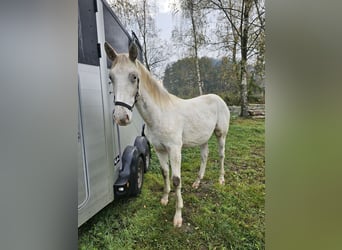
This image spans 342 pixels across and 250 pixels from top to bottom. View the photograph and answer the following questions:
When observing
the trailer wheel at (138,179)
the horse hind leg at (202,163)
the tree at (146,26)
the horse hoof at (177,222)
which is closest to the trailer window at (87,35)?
the tree at (146,26)

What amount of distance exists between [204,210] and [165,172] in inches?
9.4

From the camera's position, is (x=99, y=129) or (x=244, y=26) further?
(x=99, y=129)

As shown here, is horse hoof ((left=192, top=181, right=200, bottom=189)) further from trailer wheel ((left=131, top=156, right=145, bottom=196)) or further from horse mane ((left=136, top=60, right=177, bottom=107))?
horse mane ((left=136, top=60, right=177, bottom=107))

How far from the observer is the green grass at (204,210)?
1.13 m

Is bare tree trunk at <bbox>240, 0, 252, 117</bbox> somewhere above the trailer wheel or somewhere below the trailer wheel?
above

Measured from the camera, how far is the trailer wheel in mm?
1256

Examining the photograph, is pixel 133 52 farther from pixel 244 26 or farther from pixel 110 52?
pixel 244 26

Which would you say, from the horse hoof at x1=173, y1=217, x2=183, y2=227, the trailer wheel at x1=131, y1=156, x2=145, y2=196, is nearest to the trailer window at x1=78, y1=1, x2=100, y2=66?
the trailer wheel at x1=131, y1=156, x2=145, y2=196

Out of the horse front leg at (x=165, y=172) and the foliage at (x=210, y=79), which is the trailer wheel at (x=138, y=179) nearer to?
the horse front leg at (x=165, y=172)

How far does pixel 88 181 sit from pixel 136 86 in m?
0.50

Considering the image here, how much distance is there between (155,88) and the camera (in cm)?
121

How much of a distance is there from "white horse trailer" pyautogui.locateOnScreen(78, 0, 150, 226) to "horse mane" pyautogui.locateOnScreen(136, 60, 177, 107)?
0.09 metres

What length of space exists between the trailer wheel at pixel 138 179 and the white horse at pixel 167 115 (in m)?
0.11

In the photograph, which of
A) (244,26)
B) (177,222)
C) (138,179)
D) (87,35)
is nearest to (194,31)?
(244,26)
